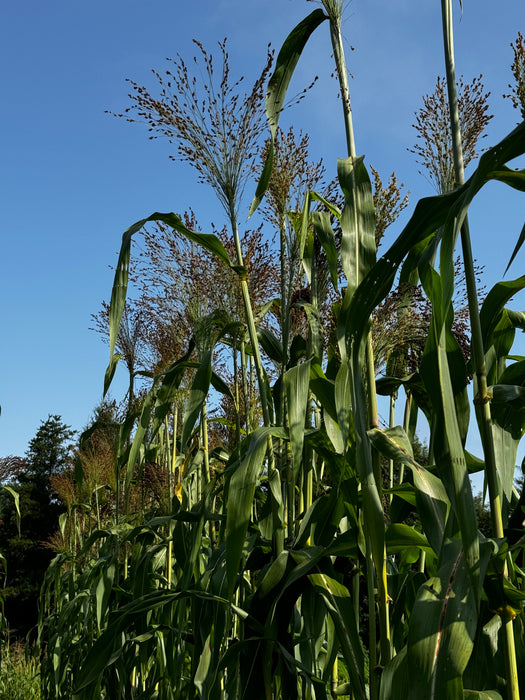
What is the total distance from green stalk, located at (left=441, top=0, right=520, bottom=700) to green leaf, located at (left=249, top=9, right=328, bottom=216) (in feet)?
1.45

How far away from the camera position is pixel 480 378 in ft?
3.73

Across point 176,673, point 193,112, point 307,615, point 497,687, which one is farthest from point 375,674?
point 193,112

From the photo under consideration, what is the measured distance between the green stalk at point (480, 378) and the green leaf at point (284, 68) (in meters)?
0.44

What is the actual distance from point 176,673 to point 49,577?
3078 mm

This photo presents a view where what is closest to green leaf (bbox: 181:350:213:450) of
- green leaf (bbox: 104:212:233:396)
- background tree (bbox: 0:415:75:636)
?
green leaf (bbox: 104:212:233:396)

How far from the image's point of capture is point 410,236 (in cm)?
106

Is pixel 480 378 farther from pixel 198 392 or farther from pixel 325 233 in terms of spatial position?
pixel 198 392

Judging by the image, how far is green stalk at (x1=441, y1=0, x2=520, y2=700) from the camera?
107 centimetres

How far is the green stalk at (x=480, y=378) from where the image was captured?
1.07 metres

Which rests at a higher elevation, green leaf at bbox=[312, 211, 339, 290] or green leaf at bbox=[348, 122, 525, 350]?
green leaf at bbox=[312, 211, 339, 290]

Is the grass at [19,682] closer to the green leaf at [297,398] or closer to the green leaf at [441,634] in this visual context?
the green leaf at [297,398]

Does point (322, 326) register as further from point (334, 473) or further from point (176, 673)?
point (176, 673)

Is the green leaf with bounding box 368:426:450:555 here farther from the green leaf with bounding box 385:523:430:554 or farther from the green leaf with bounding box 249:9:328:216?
the green leaf with bounding box 249:9:328:216

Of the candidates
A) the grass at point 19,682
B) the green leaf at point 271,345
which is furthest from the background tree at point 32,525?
the green leaf at point 271,345
